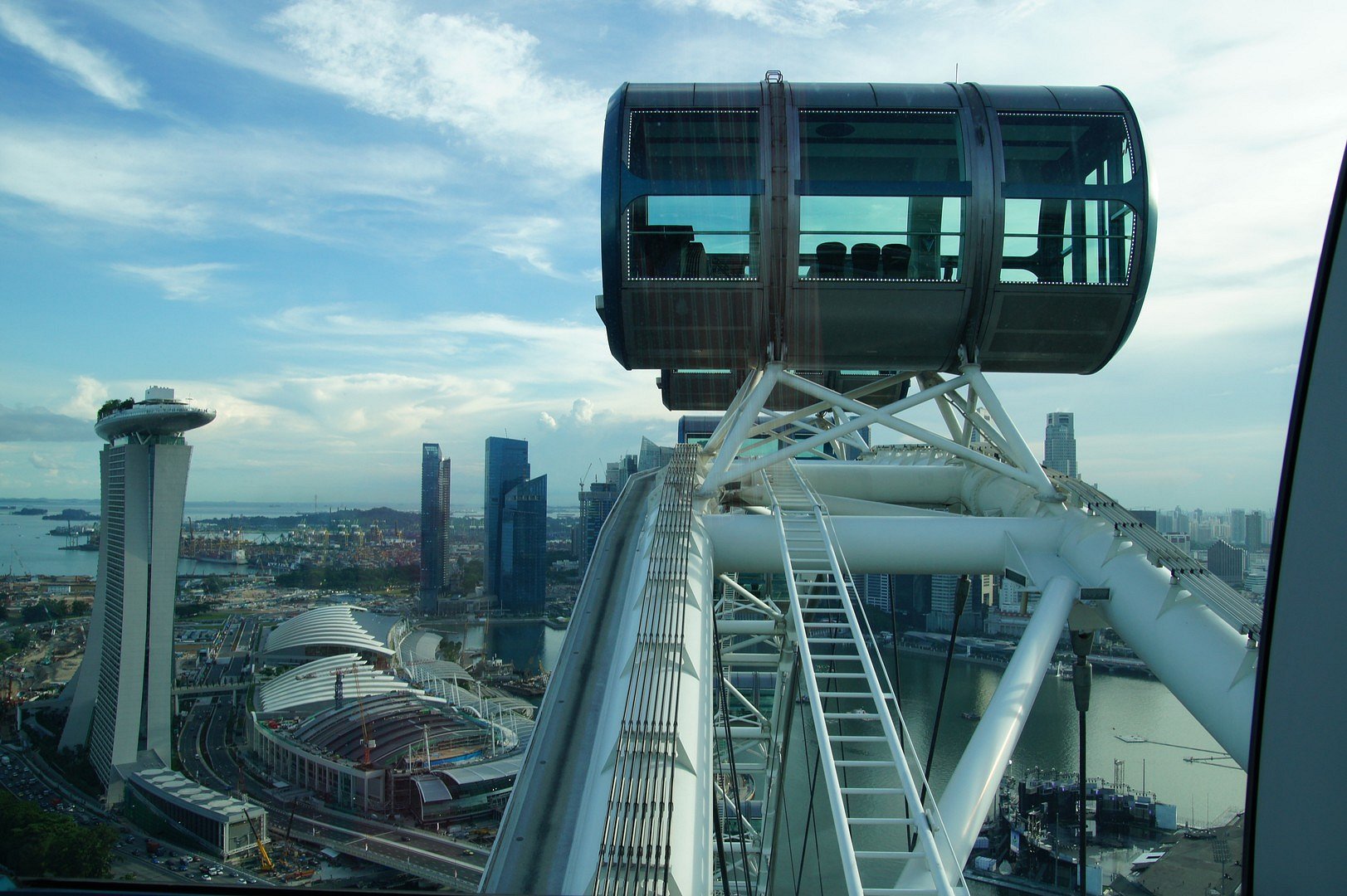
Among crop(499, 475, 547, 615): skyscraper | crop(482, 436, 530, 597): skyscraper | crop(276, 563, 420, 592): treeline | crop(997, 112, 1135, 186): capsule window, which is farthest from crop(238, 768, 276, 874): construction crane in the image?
crop(482, 436, 530, 597): skyscraper

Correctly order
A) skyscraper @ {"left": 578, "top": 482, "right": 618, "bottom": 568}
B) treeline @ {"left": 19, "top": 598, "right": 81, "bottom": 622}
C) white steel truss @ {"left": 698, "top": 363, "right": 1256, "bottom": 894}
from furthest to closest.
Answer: skyscraper @ {"left": 578, "top": 482, "right": 618, "bottom": 568}
treeline @ {"left": 19, "top": 598, "right": 81, "bottom": 622}
white steel truss @ {"left": 698, "top": 363, "right": 1256, "bottom": 894}

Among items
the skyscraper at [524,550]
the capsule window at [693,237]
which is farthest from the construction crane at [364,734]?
the capsule window at [693,237]

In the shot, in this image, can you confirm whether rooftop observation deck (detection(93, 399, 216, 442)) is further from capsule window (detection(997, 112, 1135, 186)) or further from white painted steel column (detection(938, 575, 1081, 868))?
capsule window (detection(997, 112, 1135, 186))

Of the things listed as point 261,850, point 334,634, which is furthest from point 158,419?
point 334,634

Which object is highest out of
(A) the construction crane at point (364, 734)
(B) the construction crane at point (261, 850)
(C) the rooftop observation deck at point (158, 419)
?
(C) the rooftop observation deck at point (158, 419)

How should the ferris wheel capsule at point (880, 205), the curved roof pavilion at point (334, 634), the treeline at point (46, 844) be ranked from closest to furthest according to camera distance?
the treeline at point (46, 844), the ferris wheel capsule at point (880, 205), the curved roof pavilion at point (334, 634)

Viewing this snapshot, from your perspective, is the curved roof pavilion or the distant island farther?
the curved roof pavilion

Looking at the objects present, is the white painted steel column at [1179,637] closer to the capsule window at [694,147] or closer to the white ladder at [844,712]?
the white ladder at [844,712]
